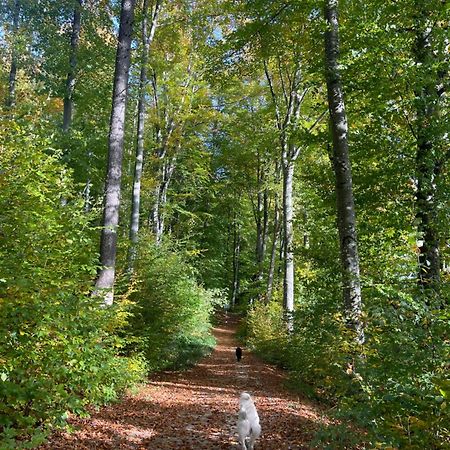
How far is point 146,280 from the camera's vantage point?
36.5 ft

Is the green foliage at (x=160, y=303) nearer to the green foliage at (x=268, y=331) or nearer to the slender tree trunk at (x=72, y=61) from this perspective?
the green foliage at (x=268, y=331)

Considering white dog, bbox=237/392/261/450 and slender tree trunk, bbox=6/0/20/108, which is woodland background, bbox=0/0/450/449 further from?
white dog, bbox=237/392/261/450

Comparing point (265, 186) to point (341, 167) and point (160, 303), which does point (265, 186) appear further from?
point (341, 167)

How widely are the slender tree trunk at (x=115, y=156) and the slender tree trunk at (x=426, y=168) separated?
597 cm

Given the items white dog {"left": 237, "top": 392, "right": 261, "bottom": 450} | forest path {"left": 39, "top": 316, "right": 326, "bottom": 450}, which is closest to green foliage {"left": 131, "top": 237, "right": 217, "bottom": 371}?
forest path {"left": 39, "top": 316, "right": 326, "bottom": 450}

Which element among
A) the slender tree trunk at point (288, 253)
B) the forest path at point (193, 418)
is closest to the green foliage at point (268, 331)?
the slender tree trunk at point (288, 253)

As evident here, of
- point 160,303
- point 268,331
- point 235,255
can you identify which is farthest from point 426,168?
point 235,255

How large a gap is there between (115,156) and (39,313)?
5.59 metres

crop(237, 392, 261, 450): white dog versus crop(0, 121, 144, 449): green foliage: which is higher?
crop(0, 121, 144, 449): green foliage

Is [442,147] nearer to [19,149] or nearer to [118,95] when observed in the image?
[118,95]

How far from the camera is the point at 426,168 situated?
8758 millimetres

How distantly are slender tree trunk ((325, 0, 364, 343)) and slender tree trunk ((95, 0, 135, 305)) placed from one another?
4.38 m

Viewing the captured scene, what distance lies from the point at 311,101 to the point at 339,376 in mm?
13956

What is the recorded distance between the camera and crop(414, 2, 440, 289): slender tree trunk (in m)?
8.23
